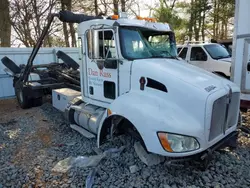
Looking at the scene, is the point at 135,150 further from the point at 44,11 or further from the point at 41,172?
the point at 44,11

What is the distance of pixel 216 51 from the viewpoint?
8.11 m

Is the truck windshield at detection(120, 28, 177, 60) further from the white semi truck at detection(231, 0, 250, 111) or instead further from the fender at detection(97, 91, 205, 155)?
the white semi truck at detection(231, 0, 250, 111)

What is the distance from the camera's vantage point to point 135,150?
3.22 metres

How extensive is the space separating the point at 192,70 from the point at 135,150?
1428mm

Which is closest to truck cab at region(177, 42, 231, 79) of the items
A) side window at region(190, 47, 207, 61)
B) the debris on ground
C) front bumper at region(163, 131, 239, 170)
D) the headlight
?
side window at region(190, 47, 207, 61)

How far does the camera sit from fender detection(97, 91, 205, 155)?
8.10ft

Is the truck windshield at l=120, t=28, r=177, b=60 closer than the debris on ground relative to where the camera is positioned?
No

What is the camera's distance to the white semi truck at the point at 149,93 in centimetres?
252

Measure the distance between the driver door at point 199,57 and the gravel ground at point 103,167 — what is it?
13.9 ft

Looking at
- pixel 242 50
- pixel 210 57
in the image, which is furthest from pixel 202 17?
pixel 242 50

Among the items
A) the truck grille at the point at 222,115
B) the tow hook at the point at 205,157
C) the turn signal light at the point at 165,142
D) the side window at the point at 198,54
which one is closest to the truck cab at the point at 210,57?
the side window at the point at 198,54

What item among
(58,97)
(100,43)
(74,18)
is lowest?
(58,97)

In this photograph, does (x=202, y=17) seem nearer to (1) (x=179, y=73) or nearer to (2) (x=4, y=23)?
(2) (x=4, y=23)

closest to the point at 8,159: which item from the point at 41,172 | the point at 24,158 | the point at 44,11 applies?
the point at 24,158
